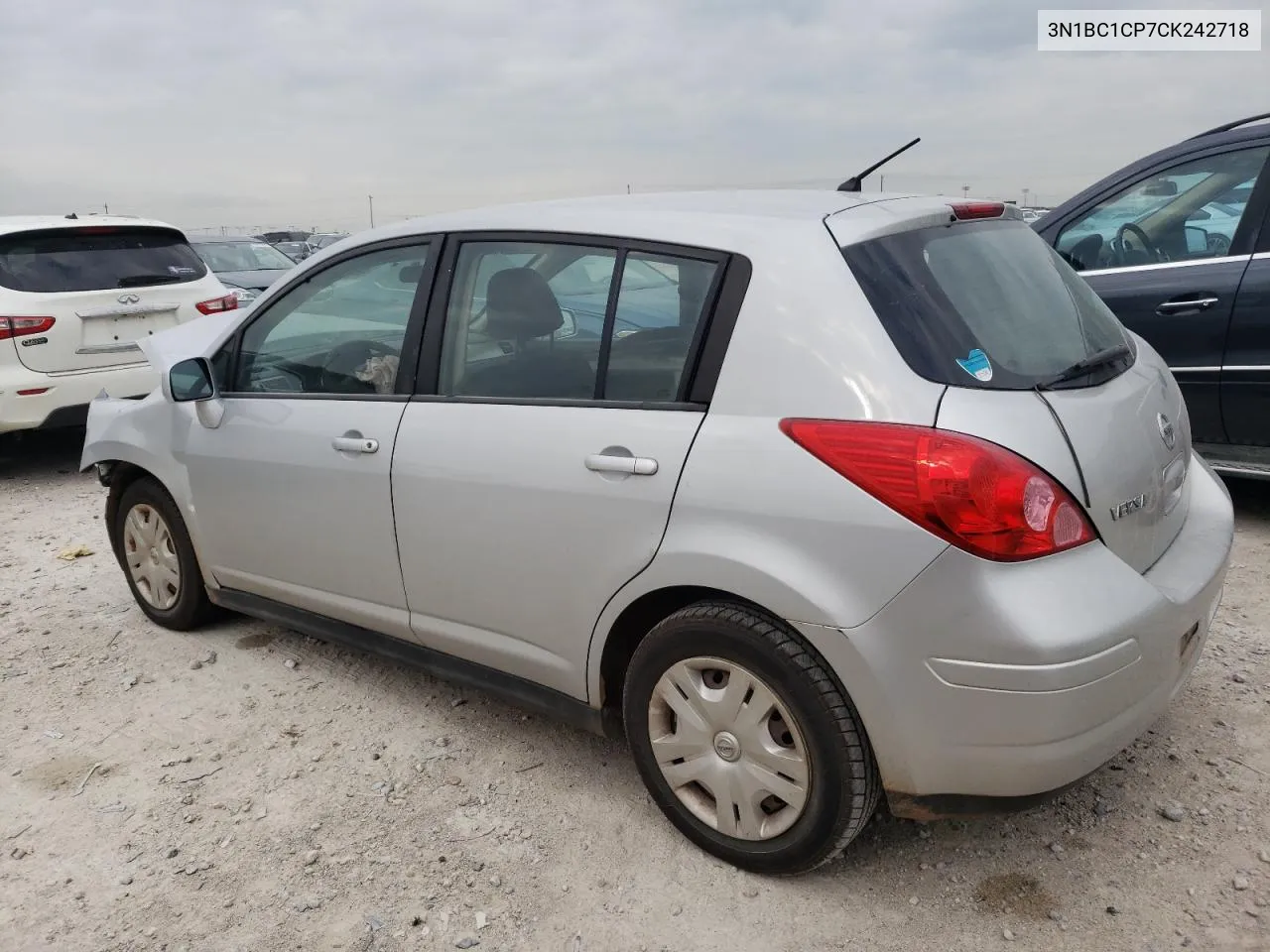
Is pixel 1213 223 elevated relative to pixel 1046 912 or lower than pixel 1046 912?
elevated

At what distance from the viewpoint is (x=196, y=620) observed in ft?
13.1

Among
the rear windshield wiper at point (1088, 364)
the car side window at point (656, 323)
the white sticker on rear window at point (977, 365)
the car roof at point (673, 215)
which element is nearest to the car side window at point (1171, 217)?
the rear windshield wiper at point (1088, 364)

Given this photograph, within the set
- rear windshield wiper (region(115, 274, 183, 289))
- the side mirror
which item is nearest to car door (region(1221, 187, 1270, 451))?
the side mirror

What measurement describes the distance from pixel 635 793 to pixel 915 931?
2.82 feet

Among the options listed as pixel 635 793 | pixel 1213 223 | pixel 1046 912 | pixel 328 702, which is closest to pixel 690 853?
pixel 635 793

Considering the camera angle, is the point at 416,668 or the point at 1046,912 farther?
the point at 416,668

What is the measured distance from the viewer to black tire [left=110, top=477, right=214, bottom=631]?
381cm

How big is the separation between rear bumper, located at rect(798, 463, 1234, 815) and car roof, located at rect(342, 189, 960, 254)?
93 cm

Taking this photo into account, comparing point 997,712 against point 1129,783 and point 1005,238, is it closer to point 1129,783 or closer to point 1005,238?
point 1129,783

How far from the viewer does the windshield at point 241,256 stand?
40.5 feet

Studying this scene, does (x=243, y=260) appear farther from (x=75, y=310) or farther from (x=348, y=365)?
(x=348, y=365)

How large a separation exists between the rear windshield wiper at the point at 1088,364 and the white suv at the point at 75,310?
19.8 ft

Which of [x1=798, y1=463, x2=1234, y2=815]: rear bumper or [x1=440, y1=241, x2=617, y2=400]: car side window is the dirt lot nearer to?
[x1=798, y1=463, x2=1234, y2=815]: rear bumper

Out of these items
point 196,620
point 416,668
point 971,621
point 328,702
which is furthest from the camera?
point 196,620
